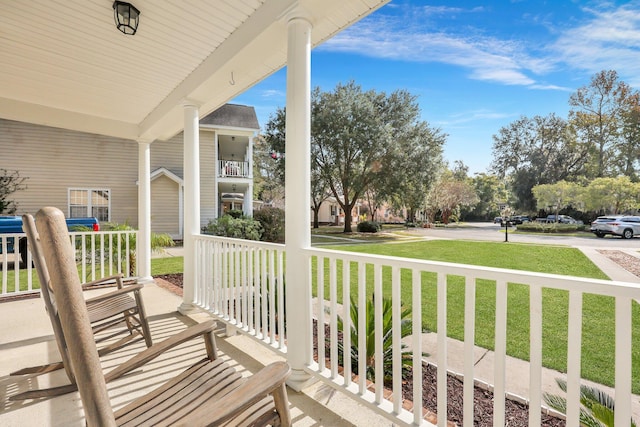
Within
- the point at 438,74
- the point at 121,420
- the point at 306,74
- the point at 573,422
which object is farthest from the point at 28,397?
the point at 438,74

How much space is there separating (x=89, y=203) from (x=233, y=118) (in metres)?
6.06

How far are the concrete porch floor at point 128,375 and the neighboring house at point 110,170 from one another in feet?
25.4

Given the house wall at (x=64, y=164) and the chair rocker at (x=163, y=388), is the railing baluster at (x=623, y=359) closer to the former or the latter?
the chair rocker at (x=163, y=388)

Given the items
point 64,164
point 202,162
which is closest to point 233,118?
point 202,162

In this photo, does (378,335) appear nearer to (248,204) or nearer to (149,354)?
(149,354)

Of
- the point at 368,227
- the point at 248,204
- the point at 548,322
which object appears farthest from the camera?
the point at 368,227

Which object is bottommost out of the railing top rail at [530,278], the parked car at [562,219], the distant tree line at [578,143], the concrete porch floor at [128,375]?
the concrete porch floor at [128,375]

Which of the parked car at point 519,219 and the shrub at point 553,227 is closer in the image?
the shrub at point 553,227

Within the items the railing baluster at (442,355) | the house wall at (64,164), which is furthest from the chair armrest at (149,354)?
the house wall at (64,164)

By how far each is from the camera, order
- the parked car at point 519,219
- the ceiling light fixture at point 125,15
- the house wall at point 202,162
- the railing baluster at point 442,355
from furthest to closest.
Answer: the parked car at point 519,219 < the house wall at point 202,162 < the ceiling light fixture at point 125,15 < the railing baluster at point 442,355

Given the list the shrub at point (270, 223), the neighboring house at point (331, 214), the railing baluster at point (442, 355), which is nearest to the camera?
the railing baluster at point (442, 355)

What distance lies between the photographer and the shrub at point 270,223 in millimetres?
12367

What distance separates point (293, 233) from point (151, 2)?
2.02 metres

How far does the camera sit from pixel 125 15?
2.38 meters
